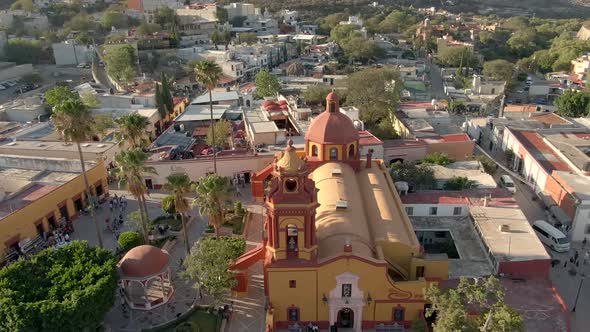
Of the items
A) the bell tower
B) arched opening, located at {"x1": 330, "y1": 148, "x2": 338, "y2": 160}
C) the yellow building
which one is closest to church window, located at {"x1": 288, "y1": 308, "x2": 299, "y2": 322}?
the bell tower

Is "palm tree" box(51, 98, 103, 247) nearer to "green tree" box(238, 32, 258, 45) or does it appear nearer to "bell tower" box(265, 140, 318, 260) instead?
"bell tower" box(265, 140, 318, 260)

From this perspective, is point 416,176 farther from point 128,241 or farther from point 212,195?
point 128,241

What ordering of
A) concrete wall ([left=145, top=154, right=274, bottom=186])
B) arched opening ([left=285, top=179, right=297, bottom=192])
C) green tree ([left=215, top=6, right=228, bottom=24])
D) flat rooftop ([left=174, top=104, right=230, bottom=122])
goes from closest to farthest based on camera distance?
arched opening ([left=285, top=179, right=297, bottom=192]), concrete wall ([left=145, top=154, right=274, bottom=186]), flat rooftop ([left=174, top=104, right=230, bottom=122]), green tree ([left=215, top=6, right=228, bottom=24])

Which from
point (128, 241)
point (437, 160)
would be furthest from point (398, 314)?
point (437, 160)

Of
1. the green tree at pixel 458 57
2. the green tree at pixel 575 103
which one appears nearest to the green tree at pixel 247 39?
the green tree at pixel 458 57

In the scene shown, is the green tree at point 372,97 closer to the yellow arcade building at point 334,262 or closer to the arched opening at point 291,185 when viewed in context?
the yellow arcade building at point 334,262

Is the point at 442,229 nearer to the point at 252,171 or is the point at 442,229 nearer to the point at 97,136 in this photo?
the point at 252,171
